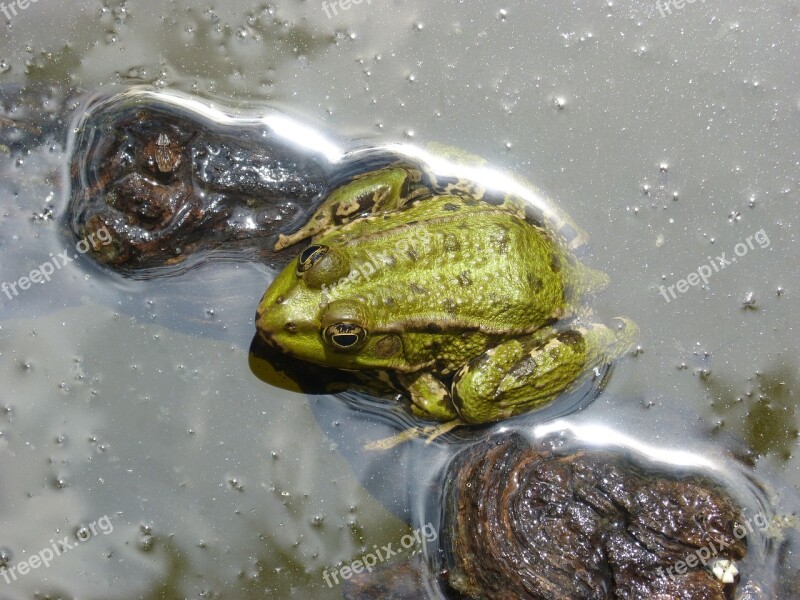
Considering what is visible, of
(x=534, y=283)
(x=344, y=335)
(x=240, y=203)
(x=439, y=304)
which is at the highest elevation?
(x=534, y=283)

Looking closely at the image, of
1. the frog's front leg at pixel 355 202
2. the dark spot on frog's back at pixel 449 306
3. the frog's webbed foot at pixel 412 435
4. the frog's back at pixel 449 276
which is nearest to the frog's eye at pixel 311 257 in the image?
the frog's back at pixel 449 276

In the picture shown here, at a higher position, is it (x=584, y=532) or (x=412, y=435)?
(x=584, y=532)

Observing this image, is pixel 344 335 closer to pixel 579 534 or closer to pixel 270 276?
pixel 270 276

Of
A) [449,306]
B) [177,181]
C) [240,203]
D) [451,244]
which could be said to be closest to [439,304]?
[449,306]

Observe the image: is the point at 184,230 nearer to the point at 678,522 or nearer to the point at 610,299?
the point at 610,299

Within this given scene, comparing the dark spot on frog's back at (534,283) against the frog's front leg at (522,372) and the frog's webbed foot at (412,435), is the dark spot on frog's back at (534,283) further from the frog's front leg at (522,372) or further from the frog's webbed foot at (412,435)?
the frog's webbed foot at (412,435)

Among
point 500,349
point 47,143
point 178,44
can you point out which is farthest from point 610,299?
point 47,143

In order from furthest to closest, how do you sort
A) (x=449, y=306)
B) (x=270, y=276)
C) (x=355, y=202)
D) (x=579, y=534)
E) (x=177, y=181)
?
(x=270, y=276), (x=355, y=202), (x=177, y=181), (x=449, y=306), (x=579, y=534)
